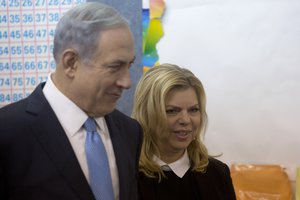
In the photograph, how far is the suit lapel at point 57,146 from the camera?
3.11 ft

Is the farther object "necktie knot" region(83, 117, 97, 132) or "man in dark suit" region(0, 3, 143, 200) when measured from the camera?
"necktie knot" region(83, 117, 97, 132)

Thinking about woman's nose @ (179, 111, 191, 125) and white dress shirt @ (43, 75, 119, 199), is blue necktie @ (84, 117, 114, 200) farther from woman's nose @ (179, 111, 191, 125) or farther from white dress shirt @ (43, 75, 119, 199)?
woman's nose @ (179, 111, 191, 125)

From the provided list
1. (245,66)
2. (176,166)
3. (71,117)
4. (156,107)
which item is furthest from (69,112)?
(245,66)

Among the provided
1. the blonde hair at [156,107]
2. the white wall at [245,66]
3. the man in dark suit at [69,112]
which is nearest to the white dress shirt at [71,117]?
the man in dark suit at [69,112]

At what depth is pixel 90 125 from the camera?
1.07m

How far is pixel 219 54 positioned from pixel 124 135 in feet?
3.87

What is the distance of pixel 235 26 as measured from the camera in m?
2.21

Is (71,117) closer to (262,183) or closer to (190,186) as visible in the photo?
(190,186)

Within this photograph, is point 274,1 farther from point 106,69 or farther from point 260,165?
point 106,69

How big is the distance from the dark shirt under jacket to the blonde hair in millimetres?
29

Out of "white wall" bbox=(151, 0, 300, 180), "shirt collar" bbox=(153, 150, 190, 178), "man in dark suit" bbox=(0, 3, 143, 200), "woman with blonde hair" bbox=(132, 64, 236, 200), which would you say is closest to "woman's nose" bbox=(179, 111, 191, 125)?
"woman with blonde hair" bbox=(132, 64, 236, 200)

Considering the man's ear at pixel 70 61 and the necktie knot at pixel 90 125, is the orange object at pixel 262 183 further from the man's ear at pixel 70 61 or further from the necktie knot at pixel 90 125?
the man's ear at pixel 70 61

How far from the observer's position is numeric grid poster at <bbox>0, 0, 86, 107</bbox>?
2365 millimetres

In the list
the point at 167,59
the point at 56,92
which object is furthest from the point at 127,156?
the point at 167,59
